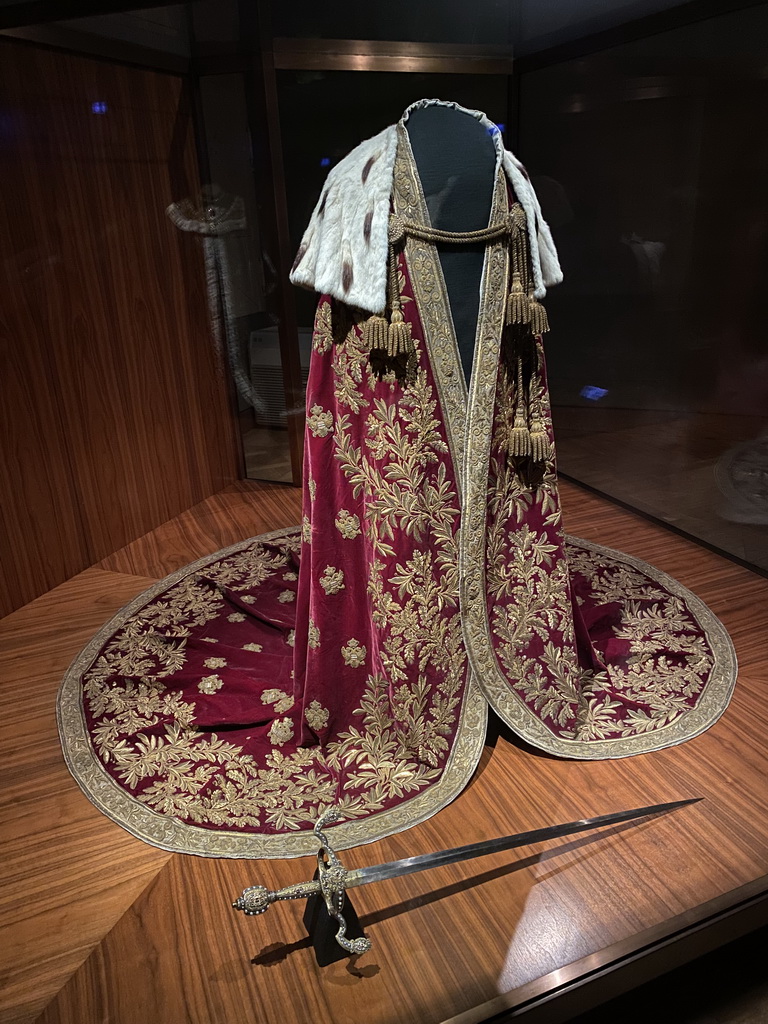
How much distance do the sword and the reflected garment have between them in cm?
20

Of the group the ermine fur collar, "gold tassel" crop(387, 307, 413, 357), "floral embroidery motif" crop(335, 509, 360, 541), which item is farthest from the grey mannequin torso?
"floral embroidery motif" crop(335, 509, 360, 541)

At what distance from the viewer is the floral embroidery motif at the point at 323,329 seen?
1.55 meters

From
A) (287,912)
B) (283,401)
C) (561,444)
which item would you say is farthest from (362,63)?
(287,912)

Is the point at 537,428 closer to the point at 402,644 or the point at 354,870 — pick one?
the point at 402,644

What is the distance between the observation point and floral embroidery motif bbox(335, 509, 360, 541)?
164 cm

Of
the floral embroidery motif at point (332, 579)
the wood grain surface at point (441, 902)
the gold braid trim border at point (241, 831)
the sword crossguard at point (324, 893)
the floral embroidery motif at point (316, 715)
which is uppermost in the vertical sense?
the floral embroidery motif at point (332, 579)

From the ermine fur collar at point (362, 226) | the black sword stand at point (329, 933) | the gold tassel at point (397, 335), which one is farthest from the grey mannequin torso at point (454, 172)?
the black sword stand at point (329, 933)

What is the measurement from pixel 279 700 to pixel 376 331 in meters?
0.97

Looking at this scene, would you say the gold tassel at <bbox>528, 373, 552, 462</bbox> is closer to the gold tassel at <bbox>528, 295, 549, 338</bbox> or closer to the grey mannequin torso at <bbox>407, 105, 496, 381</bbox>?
the gold tassel at <bbox>528, 295, 549, 338</bbox>

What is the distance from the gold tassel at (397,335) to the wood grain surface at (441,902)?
944mm

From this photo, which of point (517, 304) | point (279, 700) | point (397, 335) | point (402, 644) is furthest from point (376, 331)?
point (279, 700)

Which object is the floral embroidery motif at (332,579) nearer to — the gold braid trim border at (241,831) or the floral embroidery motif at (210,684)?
the gold braid trim border at (241,831)

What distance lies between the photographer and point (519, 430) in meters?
1.63

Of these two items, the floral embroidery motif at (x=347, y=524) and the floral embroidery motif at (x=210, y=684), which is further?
the floral embroidery motif at (x=210, y=684)
